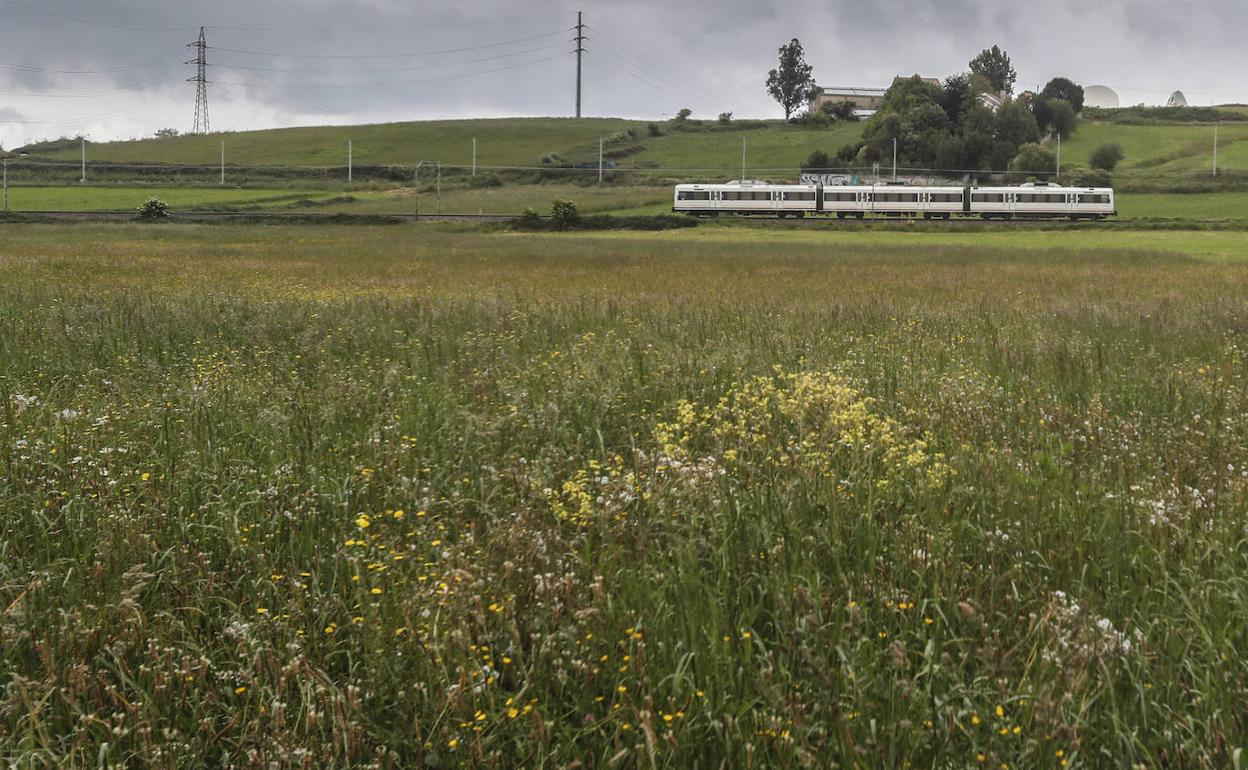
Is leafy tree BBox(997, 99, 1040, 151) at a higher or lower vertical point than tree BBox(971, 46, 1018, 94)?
lower

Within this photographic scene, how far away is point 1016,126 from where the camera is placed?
372ft

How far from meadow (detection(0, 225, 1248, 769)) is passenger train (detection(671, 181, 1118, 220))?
230 feet

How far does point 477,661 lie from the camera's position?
9.68ft

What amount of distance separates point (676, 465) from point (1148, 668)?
2.31 meters

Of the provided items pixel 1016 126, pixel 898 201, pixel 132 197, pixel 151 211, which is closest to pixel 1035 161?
pixel 1016 126

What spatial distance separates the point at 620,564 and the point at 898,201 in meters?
77.2

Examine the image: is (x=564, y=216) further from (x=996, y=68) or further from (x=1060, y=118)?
(x=996, y=68)

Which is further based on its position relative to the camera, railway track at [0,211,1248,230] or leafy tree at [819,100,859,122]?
leafy tree at [819,100,859,122]

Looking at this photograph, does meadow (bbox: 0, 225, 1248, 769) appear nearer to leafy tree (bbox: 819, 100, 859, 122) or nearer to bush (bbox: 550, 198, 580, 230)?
bush (bbox: 550, 198, 580, 230)

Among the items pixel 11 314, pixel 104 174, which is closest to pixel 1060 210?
pixel 11 314

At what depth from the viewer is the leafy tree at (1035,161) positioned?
10175cm

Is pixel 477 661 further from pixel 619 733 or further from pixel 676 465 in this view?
pixel 676 465

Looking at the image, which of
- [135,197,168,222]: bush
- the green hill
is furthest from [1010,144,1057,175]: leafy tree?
[135,197,168,222]: bush

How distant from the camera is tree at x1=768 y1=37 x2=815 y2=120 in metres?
170
